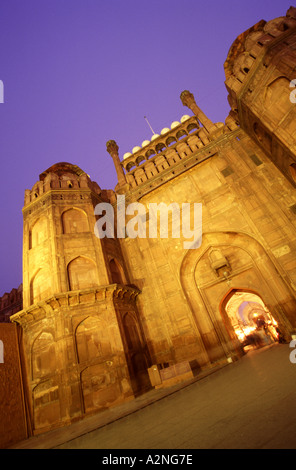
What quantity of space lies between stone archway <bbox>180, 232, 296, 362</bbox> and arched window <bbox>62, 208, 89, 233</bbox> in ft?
20.9

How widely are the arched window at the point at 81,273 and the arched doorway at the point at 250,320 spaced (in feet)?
23.1

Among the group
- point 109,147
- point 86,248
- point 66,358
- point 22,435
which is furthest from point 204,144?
point 22,435

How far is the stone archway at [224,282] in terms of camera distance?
1027 cm

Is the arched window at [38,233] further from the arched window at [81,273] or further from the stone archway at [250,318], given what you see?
the stone archway at [250,318]

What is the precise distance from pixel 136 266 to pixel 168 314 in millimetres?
3500

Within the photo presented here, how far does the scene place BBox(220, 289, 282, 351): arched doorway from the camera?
60.6ft

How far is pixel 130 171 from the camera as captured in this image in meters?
17.8

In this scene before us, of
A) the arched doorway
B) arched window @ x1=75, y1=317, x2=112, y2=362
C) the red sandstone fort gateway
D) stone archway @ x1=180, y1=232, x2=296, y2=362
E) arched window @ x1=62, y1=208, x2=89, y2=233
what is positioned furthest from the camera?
the arched doorway

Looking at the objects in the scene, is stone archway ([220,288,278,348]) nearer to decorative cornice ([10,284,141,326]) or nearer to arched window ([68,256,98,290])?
decorative cornice ([10,284,141,326])

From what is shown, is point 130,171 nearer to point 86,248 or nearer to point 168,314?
point 86,248

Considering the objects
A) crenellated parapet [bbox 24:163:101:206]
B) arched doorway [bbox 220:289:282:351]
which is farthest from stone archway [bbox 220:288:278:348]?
crenellated parapet [bbox 24:163:101:206]

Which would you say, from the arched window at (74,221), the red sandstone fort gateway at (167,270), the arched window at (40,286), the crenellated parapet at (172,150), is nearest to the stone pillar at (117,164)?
Answer: the crenellated parapet at (172,150)

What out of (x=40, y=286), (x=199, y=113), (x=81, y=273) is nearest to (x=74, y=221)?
(x=81, y=273)

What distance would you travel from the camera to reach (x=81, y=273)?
37.4ft
